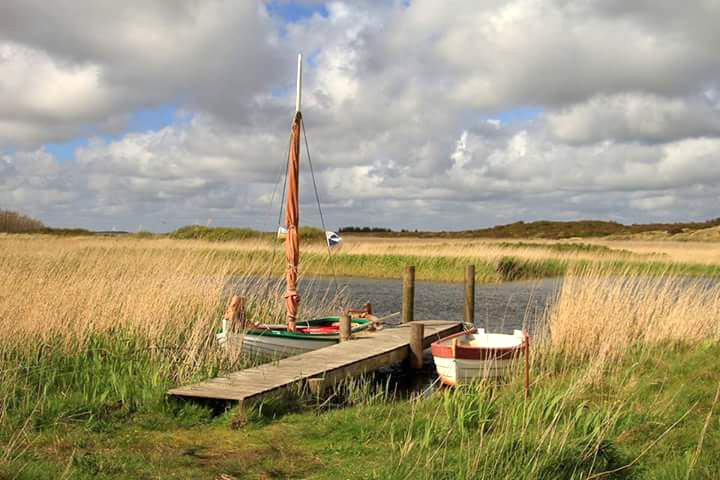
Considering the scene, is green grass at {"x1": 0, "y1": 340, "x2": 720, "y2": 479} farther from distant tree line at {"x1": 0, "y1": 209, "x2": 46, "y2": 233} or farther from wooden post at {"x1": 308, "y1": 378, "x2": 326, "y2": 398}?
distant tree line at {"x1": 0, "y1": 209, "x2": 46, "y2": 233}

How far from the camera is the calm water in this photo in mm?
19775

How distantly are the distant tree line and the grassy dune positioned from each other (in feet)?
144

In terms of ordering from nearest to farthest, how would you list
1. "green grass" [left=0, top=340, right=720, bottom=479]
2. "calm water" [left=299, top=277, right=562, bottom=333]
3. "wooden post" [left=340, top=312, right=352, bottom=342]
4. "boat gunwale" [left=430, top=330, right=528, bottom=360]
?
"green grass" [left=0, top=340, right=720, bottom=479] < "boat gunwale" [left=430, top=330, right=528, bottom=360] < "wooden post" [left=340, top=312, right=352, bottom=342] < "calm water" [left=299, top=277, right=562, bottom=333]

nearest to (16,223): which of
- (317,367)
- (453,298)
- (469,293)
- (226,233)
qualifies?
(226,233)

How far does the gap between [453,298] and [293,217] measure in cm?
1353

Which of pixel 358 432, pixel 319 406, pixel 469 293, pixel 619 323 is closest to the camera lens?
pixel 358 432

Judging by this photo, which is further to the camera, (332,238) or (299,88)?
(332,238)

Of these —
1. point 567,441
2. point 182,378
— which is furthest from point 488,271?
point 567,441

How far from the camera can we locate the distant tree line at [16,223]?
172ft

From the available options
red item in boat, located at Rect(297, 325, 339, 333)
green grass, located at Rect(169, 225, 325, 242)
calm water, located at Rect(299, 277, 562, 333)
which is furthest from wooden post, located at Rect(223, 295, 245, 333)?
green grass, located at Rect(169, 225, 325, 242)

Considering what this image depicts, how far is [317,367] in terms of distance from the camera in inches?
395

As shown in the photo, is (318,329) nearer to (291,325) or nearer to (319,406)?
(291,325)

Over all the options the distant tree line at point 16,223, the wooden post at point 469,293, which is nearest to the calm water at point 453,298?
the wooden post at point 469,293

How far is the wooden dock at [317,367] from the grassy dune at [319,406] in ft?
0.70
